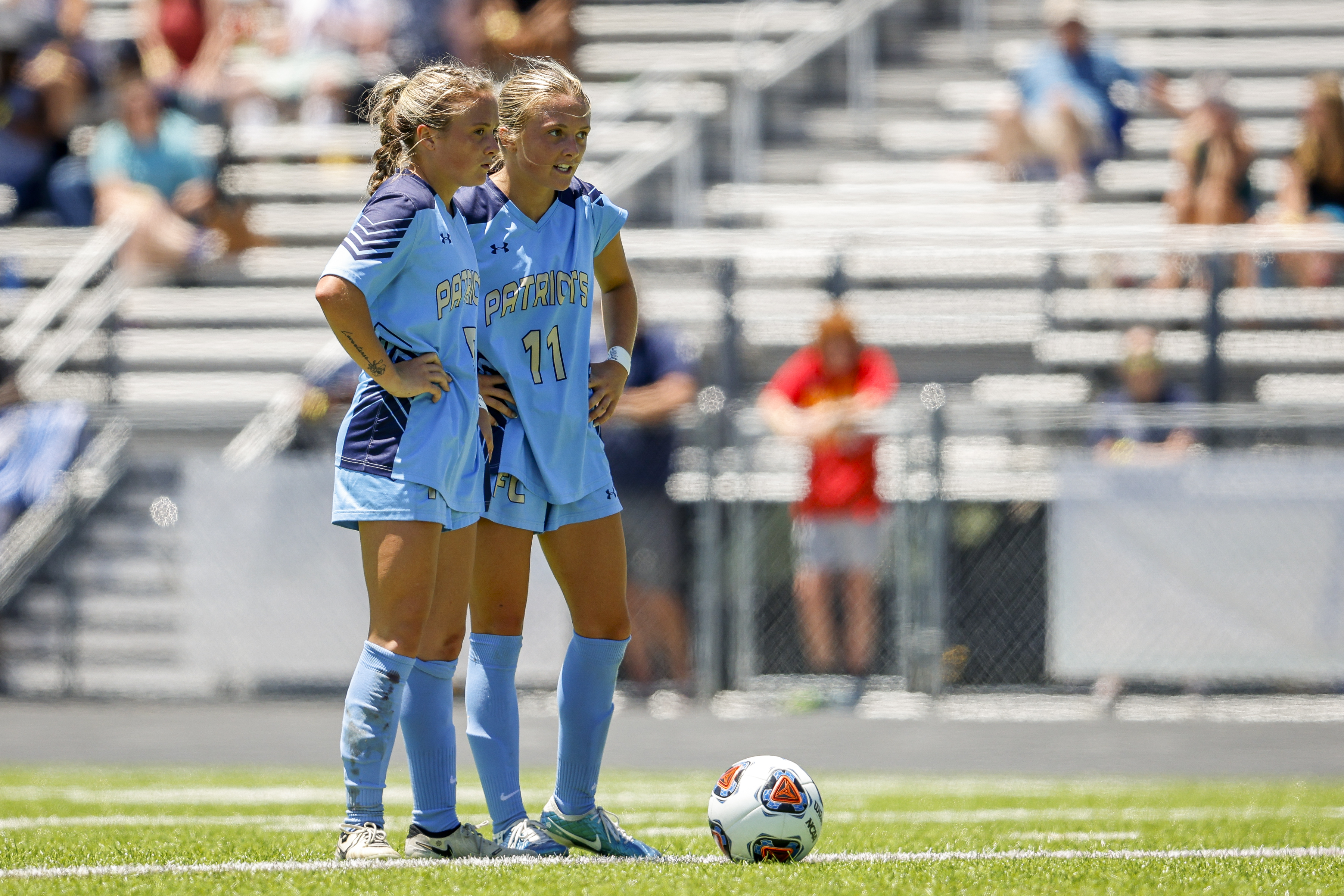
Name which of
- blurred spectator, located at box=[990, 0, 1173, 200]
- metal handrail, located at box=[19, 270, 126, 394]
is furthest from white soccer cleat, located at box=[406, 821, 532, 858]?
blurred spectator, located at box=[990, 0, 1173, 200]

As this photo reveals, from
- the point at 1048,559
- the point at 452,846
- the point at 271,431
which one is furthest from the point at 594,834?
the point at 271,431

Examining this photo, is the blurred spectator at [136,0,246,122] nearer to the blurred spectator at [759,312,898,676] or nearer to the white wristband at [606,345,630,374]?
the blurred spectator at [759,312,898,676]

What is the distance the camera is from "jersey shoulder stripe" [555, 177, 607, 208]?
4.88 m

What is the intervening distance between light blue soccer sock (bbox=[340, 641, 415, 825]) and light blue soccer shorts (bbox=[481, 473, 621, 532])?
1.58 feet

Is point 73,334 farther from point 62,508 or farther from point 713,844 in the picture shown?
point 713,844

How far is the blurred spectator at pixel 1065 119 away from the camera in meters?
13.4

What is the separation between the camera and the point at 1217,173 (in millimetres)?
12320

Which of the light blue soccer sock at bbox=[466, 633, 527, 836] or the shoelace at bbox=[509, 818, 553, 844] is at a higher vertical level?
the light blue soccer sock at bbox=[466, 633, 527, 836]

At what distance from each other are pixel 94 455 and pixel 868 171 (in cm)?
657

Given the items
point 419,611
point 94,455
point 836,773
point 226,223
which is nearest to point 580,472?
point 419,611

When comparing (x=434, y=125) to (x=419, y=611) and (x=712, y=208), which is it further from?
(x=712, y=208)

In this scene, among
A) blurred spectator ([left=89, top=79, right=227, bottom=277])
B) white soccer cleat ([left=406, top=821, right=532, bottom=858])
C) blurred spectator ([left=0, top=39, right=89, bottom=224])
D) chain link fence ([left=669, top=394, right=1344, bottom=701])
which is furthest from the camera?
blurred spectator ([left=0, top=39, right=89, bottom=224])

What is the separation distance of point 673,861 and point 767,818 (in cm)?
28

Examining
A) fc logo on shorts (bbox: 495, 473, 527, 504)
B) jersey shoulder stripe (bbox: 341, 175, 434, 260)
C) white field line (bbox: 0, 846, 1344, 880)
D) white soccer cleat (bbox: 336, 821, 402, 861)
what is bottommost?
white field line (bbox: 0, 846, 1344, 880)
